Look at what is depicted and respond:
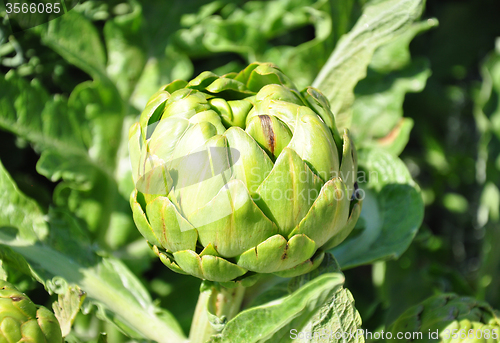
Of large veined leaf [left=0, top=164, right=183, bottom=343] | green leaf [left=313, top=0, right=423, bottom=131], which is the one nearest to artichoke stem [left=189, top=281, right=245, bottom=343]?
large veined leaf [left=0, top=164, right=183, bottom=343]

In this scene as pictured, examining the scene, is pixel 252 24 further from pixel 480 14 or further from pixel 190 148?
pixel 480 14

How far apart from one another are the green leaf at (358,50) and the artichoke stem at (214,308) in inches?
18.0

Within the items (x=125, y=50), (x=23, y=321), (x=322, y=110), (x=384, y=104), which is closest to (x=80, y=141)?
(x=125, y=50)

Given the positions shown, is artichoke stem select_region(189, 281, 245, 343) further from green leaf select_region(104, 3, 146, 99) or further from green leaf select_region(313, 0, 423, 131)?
green leaf select_region(104, 3, 146, 99)

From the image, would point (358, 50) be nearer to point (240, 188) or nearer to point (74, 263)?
point (240, 188)

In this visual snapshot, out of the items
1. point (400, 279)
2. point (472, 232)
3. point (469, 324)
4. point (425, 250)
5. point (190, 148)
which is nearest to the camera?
point (190, 148)

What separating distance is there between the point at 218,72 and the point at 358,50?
0.37 meters

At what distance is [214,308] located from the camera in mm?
771

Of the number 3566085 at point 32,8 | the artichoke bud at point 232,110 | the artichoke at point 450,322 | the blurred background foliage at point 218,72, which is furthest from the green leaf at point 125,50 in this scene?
the artichoke at point 450,322

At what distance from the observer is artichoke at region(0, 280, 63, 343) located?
61 cm

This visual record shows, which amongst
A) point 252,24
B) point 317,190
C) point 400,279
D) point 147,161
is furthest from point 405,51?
point 147,161

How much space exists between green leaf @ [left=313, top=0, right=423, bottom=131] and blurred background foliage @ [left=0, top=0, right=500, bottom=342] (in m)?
0.11

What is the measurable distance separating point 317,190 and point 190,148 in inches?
7.1

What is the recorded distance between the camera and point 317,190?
2.04 feet
